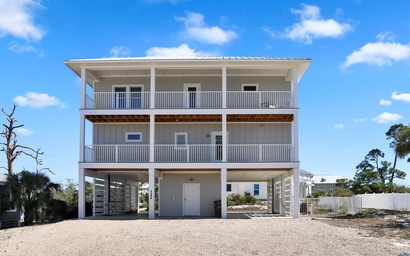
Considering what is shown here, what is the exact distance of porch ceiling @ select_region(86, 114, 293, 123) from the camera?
2869 centimetres

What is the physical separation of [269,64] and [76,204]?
13.4 m

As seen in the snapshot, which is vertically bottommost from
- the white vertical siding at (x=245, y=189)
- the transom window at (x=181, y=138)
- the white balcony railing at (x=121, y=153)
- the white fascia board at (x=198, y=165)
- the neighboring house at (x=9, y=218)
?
the neighboring house at (x=9, y=218)

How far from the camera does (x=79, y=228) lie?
2019cm

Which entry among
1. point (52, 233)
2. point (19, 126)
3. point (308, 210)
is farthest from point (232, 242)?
point (19, 126)

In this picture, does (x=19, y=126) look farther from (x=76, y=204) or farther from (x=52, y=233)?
(x=52, y=233)

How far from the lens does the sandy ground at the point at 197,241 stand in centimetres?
1387

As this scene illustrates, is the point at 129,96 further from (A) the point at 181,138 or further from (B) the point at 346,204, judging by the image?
(B) the point at 346,204

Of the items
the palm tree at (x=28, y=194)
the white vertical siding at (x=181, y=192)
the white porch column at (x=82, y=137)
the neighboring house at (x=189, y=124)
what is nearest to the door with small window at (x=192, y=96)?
the neighboring house at (x=189, y=124)

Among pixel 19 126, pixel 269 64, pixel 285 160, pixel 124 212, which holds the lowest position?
pixel 124 212

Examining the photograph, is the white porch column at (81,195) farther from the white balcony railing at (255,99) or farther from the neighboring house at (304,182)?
the neighboring house at (304,182)

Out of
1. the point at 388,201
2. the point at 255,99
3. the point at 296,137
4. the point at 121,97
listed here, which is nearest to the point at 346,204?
the point at 388,201

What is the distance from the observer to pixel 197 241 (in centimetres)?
1575

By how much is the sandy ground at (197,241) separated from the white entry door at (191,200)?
9968 millimetres

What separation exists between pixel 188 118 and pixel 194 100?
4.60ft
